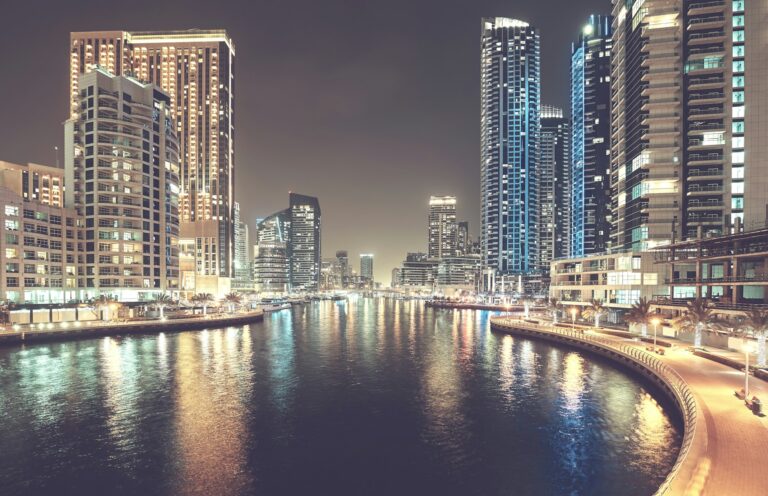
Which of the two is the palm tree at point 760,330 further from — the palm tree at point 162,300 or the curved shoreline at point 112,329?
the palm tree at point 162,300

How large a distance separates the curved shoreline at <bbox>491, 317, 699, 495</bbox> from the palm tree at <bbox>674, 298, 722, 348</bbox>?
8385mm

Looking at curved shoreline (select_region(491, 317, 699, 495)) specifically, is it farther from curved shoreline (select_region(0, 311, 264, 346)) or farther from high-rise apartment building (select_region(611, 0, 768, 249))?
curved shoreline (select_region(0, 311, 264, 346))

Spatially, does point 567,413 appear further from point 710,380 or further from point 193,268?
point 193,268

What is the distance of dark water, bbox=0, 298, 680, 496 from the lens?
1341 inches

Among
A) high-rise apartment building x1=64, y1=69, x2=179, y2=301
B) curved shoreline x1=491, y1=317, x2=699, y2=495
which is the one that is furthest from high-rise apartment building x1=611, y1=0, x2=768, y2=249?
high-rise apartment building x1=64, y1=69, x2=179, y2=301

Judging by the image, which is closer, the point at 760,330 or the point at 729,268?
the point at 760,330

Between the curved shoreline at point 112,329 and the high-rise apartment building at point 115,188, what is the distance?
27365 mm

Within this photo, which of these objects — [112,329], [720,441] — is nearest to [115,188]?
[112,329]

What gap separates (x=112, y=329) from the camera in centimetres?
11425

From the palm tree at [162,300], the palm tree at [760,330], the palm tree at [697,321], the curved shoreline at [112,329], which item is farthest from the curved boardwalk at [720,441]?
the palm tree at [162,300]

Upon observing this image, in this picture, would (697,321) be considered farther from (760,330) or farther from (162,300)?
(162,300)

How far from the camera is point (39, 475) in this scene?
114 ft

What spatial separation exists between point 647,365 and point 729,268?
56.7 metres

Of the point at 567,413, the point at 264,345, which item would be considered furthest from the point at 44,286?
the point at 567,413
